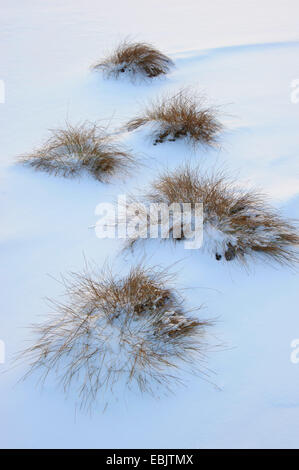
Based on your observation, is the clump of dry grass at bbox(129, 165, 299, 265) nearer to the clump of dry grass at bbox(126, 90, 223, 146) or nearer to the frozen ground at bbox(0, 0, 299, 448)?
the frozen ground at bbox(0, 0, 299, 448)

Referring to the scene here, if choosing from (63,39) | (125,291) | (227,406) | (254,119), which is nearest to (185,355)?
(227,406)

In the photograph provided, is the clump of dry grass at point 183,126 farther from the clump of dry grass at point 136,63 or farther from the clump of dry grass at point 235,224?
the clump of dry grass at point 136,63

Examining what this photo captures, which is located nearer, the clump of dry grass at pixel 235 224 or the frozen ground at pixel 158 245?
the frozen ground at pixel 158 245

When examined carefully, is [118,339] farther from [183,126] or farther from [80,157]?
[183,126]

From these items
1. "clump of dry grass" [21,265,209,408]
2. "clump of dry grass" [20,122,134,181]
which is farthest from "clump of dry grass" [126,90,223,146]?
"clump of dry grass" [21,265,209,408]

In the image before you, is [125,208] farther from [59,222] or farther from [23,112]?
[23,112]

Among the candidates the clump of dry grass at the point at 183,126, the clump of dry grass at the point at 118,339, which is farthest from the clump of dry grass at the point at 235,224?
the clump of dry grass at the point at 183,126
